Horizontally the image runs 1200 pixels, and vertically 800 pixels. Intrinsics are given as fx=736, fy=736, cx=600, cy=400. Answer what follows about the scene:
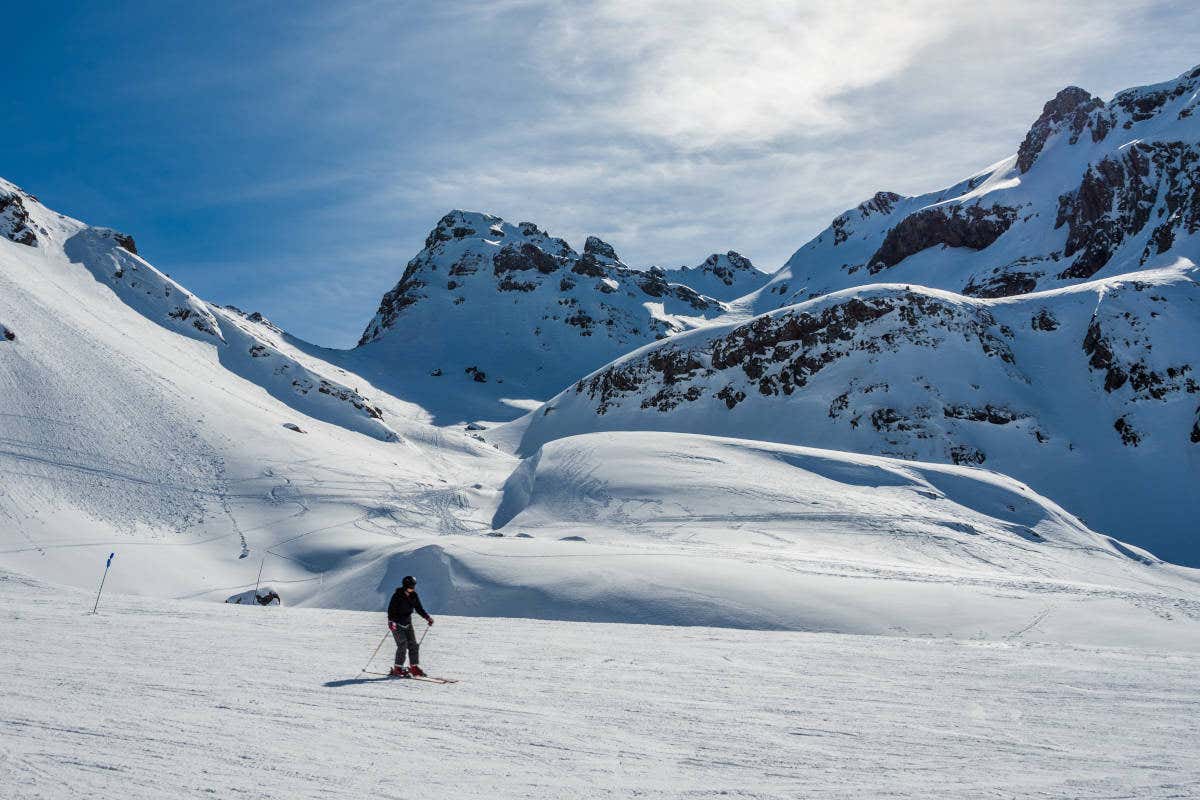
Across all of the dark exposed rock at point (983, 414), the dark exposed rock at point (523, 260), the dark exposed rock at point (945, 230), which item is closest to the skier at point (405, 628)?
the dark exposed rock at point (983, 414)

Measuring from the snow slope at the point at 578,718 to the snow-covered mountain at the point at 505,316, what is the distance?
9355 centimetres

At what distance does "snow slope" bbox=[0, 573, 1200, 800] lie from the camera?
20.9 feet

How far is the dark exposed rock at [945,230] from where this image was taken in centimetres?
11788

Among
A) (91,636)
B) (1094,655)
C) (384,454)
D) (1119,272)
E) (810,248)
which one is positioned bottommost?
(91,636)

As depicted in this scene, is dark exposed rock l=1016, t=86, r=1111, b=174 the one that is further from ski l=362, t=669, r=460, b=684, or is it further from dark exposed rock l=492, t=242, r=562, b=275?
ski l=362, t=669, r=460, b=684

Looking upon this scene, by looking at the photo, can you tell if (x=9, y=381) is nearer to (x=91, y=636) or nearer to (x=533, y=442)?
(x=91, y=636)

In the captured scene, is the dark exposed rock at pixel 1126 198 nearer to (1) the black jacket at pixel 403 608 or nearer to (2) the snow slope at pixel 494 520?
(2) the snow slope at pixel 494 520

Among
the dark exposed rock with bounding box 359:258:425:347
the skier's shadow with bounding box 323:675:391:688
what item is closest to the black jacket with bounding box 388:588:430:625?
the skier's shadow with bounding box 323:675:391:688

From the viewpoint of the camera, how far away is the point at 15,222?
207ft

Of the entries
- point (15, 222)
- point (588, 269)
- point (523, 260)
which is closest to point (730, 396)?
point (15, 222)

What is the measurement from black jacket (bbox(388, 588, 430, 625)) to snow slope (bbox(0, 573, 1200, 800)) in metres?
1.04

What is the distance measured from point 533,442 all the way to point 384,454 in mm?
25742

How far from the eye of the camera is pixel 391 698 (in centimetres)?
929

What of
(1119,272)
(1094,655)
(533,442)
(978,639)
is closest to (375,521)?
(978,639)
